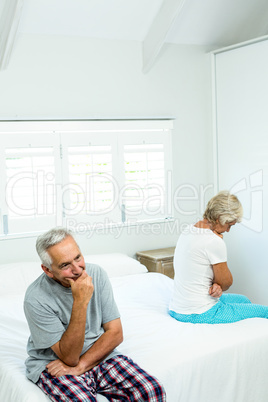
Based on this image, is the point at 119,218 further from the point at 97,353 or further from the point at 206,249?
the point at 97,353

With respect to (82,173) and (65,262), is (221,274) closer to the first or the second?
(65,262)

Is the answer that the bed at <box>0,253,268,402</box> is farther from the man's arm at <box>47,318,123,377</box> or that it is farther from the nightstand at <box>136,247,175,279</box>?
the nightstand at <box>136,247,175,279</box>

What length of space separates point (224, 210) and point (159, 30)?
1.74 meters

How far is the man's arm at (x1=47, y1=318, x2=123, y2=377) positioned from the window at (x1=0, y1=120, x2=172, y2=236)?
183 cm

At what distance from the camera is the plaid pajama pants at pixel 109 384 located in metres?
1.81

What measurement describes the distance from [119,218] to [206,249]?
1573 millimetres

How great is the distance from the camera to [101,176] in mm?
3984

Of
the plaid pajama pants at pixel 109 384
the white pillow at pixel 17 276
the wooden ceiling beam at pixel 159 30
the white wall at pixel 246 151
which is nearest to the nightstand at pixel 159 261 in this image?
the white wall at pixel 246 151

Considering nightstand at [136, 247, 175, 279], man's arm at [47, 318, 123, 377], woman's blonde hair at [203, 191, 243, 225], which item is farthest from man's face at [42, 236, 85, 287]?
nightstand at [136, 247, 175, 279]

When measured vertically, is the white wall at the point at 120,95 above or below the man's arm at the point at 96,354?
above

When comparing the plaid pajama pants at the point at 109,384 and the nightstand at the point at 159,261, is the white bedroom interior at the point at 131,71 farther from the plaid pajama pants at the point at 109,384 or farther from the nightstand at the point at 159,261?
the plaid pajama pants at the point at 109,384

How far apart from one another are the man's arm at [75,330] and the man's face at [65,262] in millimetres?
48

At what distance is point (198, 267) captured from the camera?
8.64 feet

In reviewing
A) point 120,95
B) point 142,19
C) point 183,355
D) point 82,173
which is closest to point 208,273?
point 183,355
